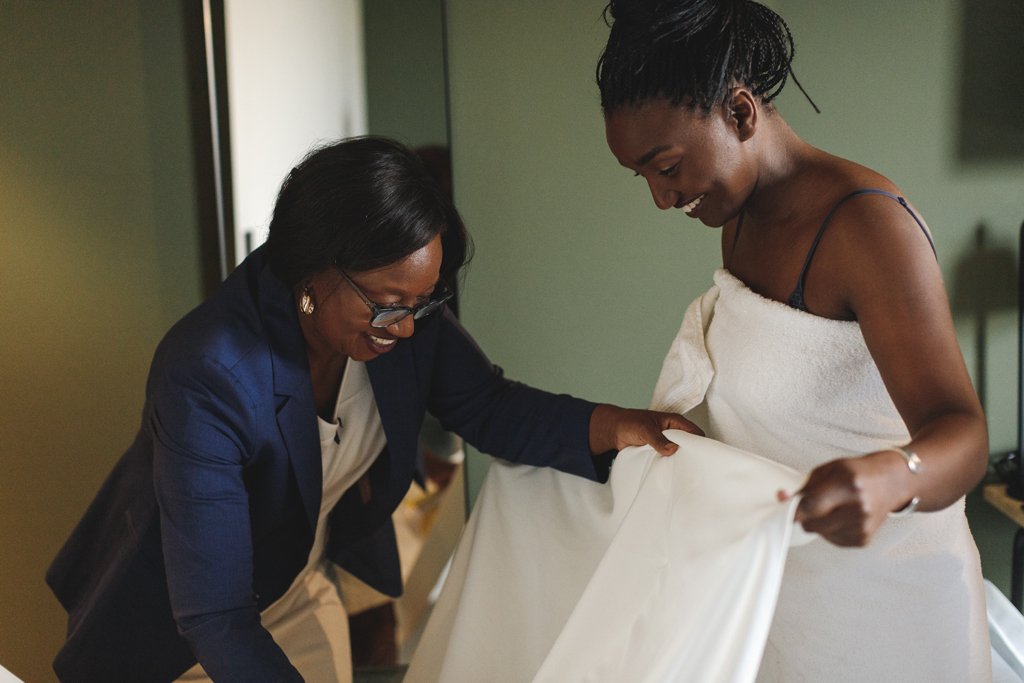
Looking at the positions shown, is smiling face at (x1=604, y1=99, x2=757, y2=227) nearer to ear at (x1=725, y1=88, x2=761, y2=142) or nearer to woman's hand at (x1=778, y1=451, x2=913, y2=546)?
ear at (x1=725, y1=88, x2=761, y2=142)

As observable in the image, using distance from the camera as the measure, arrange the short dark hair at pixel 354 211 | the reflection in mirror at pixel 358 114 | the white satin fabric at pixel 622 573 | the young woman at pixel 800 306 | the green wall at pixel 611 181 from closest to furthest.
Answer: the white satin fabric at pixel 622 573
the young woman at pixel 800 306
the short dark hair at pixel 354 211
the green wall at pixel 611 181
the reflection in mirror at pixel 358 114

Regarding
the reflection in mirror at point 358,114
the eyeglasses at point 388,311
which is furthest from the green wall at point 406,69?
the eyeglasses at point 388,311

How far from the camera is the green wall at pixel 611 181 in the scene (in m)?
1.84

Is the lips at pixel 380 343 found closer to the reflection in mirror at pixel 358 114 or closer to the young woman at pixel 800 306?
the young woman at pixel 800 306

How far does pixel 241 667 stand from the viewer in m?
1.25

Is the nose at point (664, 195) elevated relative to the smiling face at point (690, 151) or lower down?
lower down

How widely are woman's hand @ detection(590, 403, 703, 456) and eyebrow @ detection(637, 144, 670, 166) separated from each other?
364 mm

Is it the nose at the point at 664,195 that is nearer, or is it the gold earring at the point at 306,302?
the nose at the point at 664,195

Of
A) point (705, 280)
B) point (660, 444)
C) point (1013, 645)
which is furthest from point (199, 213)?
point (1013, 645)

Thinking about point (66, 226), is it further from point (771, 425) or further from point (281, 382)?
point (771, 425)

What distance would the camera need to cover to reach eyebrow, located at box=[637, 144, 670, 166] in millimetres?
1124

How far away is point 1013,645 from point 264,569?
124cm

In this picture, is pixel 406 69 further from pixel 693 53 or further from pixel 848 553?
pixel 848 553

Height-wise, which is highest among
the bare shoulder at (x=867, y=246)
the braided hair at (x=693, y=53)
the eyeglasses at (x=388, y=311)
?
the braided hair at (x=693, y=53)
